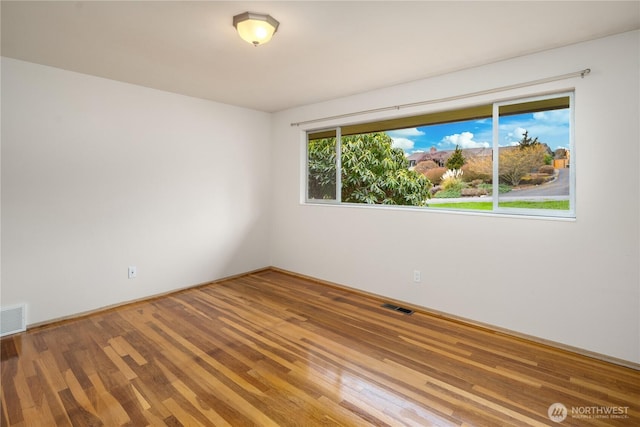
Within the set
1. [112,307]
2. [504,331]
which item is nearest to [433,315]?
[504,331]

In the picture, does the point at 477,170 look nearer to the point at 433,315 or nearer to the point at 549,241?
the point at 549,241

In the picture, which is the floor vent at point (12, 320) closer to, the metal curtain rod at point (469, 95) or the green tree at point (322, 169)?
the green tree at point (322, 169)

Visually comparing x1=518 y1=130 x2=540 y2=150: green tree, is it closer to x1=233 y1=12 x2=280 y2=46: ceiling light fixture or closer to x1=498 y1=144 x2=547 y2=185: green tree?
x1=498 y1=144 x2=547 y2=185: green tree

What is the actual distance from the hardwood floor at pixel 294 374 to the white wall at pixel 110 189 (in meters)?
0.50

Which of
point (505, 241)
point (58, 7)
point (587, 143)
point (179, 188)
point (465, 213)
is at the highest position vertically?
point (58, 7)

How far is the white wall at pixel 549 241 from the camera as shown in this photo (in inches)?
93.6

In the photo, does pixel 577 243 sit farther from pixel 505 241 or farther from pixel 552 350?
pixel 552 350

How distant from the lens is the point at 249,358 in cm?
250

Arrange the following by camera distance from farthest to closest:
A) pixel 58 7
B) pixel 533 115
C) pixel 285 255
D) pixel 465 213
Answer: pixel 285 255 → pixel 465 213 → pixel 533 115 → pixel 58 7

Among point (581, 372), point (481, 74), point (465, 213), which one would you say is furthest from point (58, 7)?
point (581, 372)

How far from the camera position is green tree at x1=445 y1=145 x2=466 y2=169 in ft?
11.5

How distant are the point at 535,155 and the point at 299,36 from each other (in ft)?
7.34

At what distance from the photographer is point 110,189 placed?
11.3ft

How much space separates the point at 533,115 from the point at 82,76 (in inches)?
168
